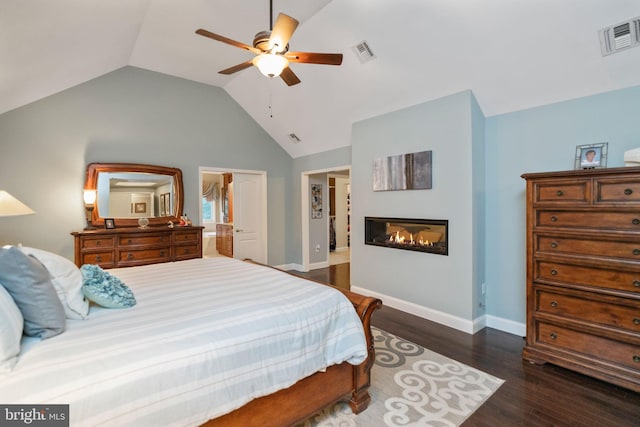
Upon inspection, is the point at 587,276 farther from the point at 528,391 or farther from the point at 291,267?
the point at 291,267

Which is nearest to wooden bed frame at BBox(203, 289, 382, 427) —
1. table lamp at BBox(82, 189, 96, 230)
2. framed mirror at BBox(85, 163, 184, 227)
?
framed mirror at BBox(85, 163, 184, 227)

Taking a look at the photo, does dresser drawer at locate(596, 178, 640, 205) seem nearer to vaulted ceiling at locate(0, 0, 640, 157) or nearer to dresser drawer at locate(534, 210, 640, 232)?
dresser drawer at locate(534, 210, 640, 232)

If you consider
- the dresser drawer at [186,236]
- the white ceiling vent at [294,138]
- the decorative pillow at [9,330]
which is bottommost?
the decorative pillow at [9,330]

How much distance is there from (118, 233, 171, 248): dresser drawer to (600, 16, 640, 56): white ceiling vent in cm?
516

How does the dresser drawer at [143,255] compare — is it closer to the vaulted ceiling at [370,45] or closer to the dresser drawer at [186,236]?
the dresser drawer at [186,236]

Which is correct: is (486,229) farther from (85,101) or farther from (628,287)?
(85,101)

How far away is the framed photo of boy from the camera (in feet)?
8.70

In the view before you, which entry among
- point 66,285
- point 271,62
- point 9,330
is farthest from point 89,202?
point 9,330

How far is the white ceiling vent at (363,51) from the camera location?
3334mm

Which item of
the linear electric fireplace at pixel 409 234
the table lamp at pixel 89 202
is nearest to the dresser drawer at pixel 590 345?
the linear electric fireplace at pixel 409 234

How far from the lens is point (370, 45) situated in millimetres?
3301

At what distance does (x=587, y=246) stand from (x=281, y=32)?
2.82m

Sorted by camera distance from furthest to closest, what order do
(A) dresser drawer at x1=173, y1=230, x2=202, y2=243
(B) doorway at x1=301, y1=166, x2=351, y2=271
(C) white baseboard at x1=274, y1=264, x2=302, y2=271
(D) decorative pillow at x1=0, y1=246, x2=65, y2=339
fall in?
(C) white baseboard at x1=274, y1=264, x2=302, y2=271, (B) doorway at x1=301, y1=166, x2=351, y2=271, (A) dresser drawer at x1=173, y1=230, x2=202, y2=243, (D) decorative pillow at x1=0, y1=246, x2=65, y2=339

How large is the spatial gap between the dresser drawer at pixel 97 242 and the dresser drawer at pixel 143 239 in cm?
11
